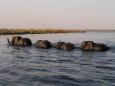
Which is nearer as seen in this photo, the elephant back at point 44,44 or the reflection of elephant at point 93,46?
the reflection of elephant at point 93,46

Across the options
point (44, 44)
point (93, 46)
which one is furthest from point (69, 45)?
point (44, 44)

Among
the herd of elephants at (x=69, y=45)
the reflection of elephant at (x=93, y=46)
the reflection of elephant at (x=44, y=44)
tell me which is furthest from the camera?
the reflection of elephant at (x=44, y=44)

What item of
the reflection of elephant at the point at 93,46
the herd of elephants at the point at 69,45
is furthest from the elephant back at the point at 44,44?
the reflection of elephant at the point at 93,46

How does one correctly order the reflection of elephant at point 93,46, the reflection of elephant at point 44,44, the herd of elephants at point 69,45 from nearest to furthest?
1. the reflection of elephant at point 93,46
2. the herd of elephants at point 69,45
3. the reflection of elephant at point 44,44

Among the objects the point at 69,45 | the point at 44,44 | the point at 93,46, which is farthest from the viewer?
the point at 44,44

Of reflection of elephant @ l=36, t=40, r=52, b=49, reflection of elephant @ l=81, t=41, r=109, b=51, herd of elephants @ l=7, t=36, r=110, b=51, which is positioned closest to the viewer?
reflection of elephant @ l=81, t=41, r=109, b=51

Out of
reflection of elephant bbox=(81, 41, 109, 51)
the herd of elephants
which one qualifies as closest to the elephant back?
the herd of elephants

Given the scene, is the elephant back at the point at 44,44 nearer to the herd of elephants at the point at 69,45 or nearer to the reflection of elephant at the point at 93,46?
the herd of elephants at the point at 69,45

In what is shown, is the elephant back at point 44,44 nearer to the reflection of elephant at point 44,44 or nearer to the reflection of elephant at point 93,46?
the reflection of elephant at point 44,44

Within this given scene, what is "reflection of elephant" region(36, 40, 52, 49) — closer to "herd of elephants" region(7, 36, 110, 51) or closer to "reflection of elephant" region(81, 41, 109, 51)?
"herd of elephants" region(7, 36, 110, 51)

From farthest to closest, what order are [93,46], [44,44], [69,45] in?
1. [44,44]
2. [69,45]
3. [93,46]

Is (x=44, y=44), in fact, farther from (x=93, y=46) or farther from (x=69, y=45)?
(x=93, y=46)

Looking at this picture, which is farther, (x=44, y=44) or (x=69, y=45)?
(x=44, y=44)

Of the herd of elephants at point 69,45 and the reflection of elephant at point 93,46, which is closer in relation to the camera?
the reflection of elephant at point 93,46
